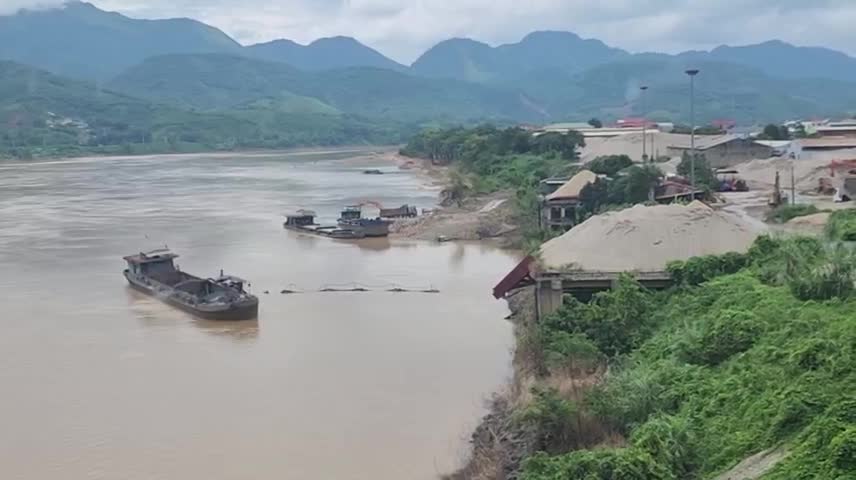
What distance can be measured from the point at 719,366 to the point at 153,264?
17.7m

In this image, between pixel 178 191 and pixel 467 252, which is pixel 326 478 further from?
pixel 178 191

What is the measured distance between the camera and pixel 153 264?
24.6 m

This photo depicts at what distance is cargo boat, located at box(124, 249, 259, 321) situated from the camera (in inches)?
813

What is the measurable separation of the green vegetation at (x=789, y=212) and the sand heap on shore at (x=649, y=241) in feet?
14.9

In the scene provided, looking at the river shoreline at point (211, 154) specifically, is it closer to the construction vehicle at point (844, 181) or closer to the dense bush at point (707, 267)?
the construction vehicle at point (844, 181)

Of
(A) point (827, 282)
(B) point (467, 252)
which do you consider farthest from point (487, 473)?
(B) point (467, 252)

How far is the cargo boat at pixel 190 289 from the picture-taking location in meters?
20.7

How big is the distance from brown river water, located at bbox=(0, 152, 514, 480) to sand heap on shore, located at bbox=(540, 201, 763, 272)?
2.31 metres

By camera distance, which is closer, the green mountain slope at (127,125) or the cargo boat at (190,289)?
the cargo boat at (190,289)

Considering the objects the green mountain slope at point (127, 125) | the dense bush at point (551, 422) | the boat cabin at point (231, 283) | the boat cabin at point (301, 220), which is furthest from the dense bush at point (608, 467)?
the green mountain slope at point (127, 125)

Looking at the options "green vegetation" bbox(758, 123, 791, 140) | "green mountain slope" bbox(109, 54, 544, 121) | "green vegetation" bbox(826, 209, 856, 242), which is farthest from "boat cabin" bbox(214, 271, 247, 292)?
"green mountain slope" bbox(109, 54, 544, 121)

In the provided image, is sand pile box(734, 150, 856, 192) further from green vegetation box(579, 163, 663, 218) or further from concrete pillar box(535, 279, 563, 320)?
concrete pillar box(535, 279, 563, 320)

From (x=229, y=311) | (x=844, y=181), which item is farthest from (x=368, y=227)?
(x=844, y=181)

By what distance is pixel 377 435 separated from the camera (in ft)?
43.6
